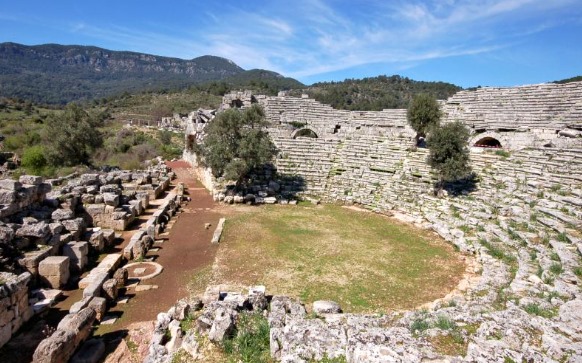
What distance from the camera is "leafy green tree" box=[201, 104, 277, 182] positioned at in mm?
18000

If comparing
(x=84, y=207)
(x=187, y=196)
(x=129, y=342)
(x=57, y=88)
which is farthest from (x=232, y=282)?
(x=57, y=88)

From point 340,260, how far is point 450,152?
8.71 m

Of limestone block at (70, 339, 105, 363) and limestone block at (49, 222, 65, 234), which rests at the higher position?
limestone block at (49, 222, 65, 234)

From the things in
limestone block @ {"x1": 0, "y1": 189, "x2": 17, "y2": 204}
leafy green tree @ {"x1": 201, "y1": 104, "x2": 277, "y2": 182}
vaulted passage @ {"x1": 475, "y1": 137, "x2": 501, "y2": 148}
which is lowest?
limestone block @ {"x1": 0, "y1": 189, "x2": 17, "y2": 204}

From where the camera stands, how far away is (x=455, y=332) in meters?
5.41

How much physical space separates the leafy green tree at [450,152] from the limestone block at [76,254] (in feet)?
47.8

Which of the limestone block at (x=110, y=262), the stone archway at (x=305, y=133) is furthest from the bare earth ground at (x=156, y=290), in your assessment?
the stone archway at (x=305, y=133)

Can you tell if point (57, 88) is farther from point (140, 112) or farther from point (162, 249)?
point (162, 249)

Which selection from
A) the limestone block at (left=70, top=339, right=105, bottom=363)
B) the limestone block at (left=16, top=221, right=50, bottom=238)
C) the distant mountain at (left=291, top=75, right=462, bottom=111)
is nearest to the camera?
the limestone block at (left=70, top=339, right=105, bottom=363)

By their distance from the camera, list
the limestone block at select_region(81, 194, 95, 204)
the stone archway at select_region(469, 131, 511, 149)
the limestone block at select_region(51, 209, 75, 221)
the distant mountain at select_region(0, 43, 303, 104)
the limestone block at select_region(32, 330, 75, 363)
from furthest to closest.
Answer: the distant mountain at select_region(0, 43, 303, 104), the stone archway at select_region(469, 131, 511, 149), the limestone block at select_region(81, 194, 95, 204), the limestone block at select_region(51, 209, 75, 221), the limestone block at select_region(32, 330, 75, 363)

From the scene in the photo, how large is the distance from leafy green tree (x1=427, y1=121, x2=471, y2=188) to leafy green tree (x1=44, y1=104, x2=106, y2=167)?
21200 mm

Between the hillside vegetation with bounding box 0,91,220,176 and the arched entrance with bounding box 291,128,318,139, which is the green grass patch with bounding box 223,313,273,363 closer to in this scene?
the hillside vegetation with bounding box 0,91,220,176

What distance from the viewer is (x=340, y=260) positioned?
1116 cm

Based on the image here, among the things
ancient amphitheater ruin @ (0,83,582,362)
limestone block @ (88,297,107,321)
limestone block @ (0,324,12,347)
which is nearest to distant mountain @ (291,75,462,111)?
ancient amphitheater ruin @ (0,83,582,362)
